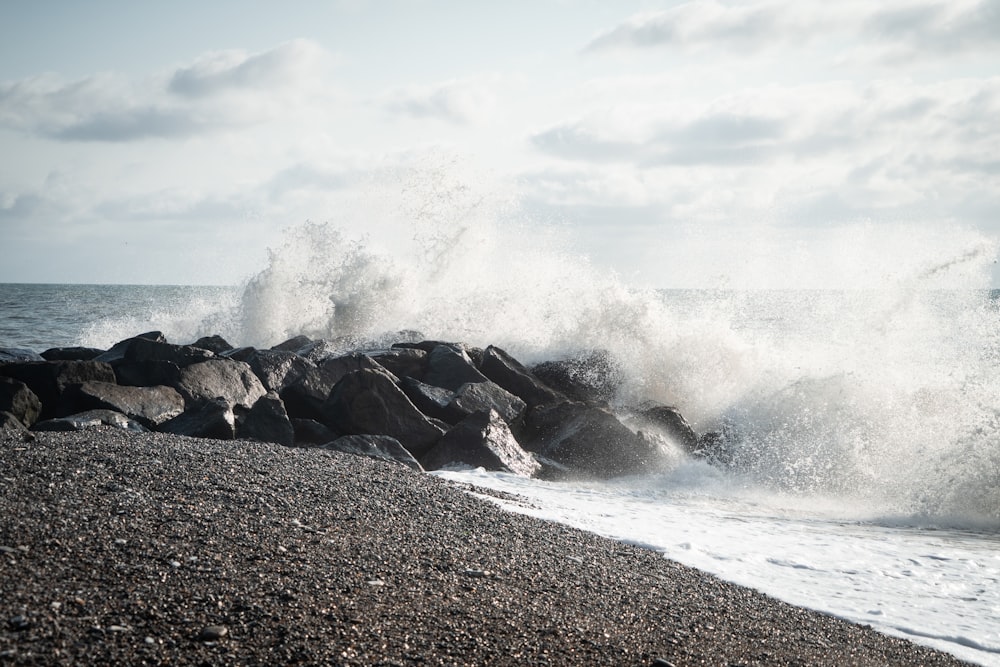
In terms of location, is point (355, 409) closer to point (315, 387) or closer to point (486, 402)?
point (315, 387)

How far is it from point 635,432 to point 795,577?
397 centimetres

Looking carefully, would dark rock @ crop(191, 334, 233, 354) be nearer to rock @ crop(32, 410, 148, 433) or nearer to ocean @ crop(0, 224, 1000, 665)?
ocean @ crop(0, 224, 1000, 665)

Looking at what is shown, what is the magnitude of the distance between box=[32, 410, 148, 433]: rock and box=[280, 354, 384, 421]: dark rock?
1786 mm

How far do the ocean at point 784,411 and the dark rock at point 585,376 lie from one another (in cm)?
24

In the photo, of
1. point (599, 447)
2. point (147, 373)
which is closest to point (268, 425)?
point (147, 373)

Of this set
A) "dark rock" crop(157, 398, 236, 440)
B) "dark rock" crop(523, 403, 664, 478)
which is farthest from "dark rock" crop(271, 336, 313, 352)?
"dark rock" crop(523, 403, 664, 478)

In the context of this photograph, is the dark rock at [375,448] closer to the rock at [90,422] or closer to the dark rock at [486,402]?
the rock at [90,422]

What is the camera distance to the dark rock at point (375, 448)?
7.26 metres

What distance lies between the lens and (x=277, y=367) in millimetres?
10203

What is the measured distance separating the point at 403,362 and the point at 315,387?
81.3 inches

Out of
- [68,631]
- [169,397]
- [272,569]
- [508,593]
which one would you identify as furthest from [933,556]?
[169,397]

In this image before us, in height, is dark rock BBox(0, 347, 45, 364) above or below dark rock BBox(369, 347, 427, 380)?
below

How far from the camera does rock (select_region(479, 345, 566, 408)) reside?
36.2 ft

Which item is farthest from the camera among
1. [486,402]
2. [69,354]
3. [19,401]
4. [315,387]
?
[69,354]
